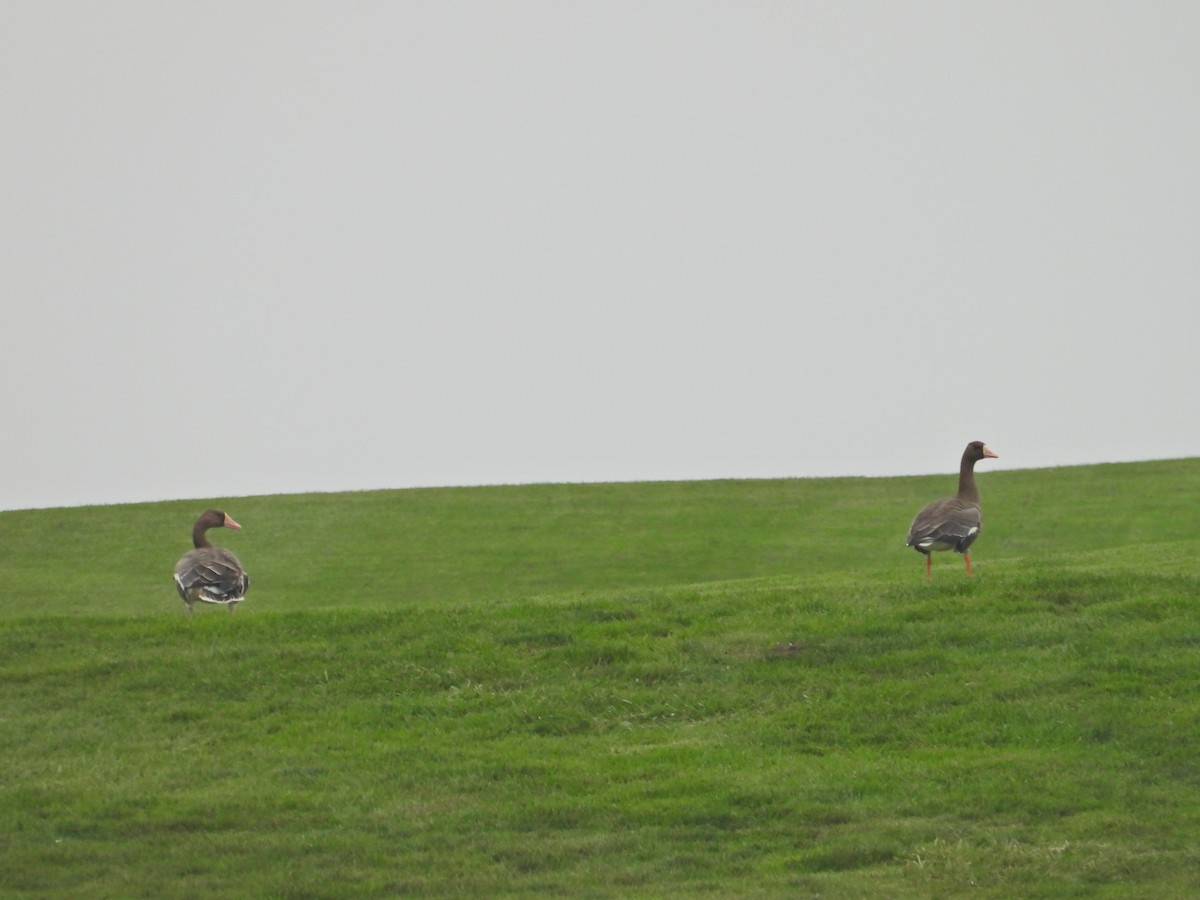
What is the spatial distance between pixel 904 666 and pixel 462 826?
21.0 feet

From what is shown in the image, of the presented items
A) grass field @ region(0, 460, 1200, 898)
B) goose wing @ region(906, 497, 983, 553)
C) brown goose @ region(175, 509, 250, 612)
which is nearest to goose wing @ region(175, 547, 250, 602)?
brown goose @ region(175, 509, 250, 612)

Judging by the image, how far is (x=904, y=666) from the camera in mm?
18125

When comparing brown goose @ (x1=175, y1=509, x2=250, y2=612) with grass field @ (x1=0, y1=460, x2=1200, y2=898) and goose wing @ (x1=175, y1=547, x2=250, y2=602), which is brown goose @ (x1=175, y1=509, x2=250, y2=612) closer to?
goose wing @ (x1=175, y1=547, x2=250, y2=602)

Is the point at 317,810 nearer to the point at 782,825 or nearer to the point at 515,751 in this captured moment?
the point at 515,751

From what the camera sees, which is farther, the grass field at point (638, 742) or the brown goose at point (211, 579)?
the brown goose at point (211, 579)

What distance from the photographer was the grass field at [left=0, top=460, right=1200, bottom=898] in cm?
1297


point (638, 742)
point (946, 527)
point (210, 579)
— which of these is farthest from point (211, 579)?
point (946, 527)

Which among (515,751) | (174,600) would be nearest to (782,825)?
(515,751)

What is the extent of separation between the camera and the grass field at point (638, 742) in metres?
13.0

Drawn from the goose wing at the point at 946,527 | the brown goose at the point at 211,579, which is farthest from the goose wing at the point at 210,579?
the goose wing at the point at 946,527

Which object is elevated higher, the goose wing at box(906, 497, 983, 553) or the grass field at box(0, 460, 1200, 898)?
the goose wing at box(906, 497, 983, 553)

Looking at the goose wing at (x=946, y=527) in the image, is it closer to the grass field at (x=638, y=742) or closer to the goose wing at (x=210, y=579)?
the grass field at (x=638, y=742)

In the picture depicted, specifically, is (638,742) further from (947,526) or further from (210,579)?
(210,579)

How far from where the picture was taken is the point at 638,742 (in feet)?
54.3
